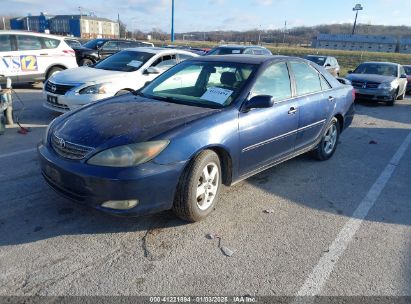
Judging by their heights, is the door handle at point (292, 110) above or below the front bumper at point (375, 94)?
above

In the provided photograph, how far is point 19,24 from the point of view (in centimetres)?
9200

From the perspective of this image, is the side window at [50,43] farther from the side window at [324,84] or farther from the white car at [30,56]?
the side window at [324,84]

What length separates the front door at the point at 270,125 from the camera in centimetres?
373

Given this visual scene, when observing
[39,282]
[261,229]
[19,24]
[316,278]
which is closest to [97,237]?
[39,282]

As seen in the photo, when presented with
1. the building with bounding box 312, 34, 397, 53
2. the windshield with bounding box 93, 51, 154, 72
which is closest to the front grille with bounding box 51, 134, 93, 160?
the windshield with bounding box 93, 51, 154, 72

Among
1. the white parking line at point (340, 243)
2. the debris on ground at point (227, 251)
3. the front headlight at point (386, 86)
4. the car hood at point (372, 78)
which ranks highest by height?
the car hood at point (372, 78)

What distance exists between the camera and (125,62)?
8.07m

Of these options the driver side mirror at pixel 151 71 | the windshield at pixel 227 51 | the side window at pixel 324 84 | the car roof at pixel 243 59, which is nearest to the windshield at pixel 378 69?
the windshield at pixel 227 51

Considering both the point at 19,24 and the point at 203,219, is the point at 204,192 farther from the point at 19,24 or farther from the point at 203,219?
the point at 19,24

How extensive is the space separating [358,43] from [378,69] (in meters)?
98.7

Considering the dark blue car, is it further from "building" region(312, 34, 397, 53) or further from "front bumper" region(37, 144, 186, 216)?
"building" region(312, 34, 397, 53)

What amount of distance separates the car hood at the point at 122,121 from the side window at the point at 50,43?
8.01 meters

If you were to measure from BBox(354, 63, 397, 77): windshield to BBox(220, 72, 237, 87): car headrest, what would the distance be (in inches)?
419

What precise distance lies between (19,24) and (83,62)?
92628mm
